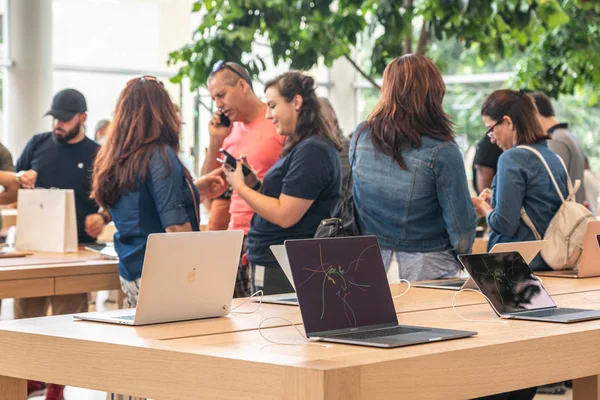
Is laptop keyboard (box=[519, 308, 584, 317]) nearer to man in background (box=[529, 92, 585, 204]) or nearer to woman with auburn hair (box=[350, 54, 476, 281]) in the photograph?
woman with auburn hair (box=[350, 54, 476, 281])

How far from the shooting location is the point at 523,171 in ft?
11.6

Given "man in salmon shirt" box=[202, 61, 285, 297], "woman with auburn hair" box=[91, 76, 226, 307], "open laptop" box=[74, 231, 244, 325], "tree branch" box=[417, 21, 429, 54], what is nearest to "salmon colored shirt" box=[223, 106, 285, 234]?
"man in salmon shirt" box=[202, 61, 285, 297]

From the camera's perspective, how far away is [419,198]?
3.11 m

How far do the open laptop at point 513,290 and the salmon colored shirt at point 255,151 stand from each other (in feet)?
5.18

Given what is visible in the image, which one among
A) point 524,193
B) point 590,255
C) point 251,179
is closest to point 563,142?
point 524,193

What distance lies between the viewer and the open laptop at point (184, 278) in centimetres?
223

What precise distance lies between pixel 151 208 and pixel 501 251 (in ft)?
4.39

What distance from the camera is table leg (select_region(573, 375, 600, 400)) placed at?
2568 mm

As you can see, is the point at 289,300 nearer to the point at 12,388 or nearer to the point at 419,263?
the point at 419,263

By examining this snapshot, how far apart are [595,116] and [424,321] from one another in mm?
9308

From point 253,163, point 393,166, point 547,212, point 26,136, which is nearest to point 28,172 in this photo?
point 253,163

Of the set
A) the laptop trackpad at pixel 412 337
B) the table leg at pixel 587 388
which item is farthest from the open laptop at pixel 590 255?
the laptop trackpad at pixel 412 337

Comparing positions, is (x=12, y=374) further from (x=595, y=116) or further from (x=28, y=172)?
(x=595, y=116)

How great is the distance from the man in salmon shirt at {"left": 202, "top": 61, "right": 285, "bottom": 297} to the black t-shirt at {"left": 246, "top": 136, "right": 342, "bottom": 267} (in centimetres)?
34
